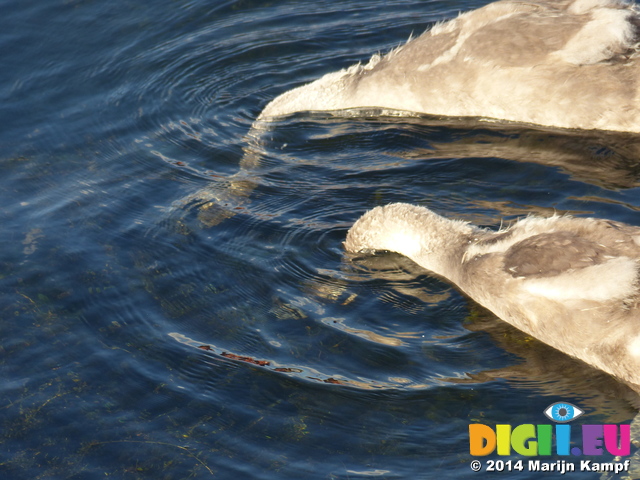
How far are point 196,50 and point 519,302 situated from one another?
647 cm

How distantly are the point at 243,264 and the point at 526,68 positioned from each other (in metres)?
3.65

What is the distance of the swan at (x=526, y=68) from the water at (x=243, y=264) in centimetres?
24

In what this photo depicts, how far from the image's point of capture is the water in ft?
18.4

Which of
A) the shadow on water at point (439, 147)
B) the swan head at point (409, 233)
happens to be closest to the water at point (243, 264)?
the shadow on water at point (439, 147)

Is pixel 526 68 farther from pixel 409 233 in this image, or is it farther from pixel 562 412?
pixel 562 412

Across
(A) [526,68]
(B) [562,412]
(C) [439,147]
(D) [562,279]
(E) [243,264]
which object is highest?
(A) [526,68]

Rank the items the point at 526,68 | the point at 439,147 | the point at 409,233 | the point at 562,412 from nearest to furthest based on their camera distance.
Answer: the point at 562,412 → the point at 409,233 → the point at 526,68 → the point at 439,147

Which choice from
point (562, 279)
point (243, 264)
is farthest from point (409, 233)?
point (562, 279)

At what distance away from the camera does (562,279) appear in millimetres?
5801

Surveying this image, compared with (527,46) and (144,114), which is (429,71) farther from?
(144,114)

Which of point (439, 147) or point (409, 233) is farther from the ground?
point (439, 147)

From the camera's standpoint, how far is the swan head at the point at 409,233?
7.00m

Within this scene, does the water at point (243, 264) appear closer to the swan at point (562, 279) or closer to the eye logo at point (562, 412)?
the eye logo at point (562, 412)

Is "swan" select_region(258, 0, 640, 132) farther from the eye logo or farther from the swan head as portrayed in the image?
the eye logo
